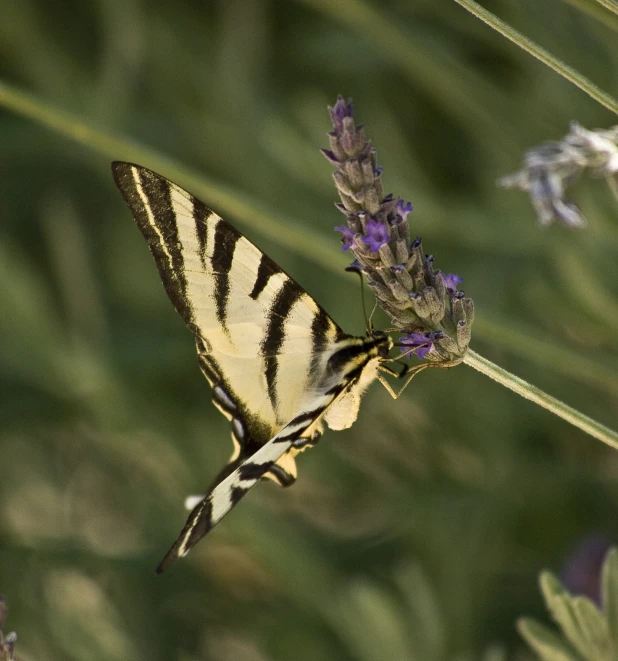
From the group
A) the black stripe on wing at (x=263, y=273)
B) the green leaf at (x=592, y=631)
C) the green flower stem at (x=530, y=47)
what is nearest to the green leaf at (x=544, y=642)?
the green leaf at (x=592, y=631)

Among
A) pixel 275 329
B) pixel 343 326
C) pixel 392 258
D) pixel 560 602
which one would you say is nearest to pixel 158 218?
pixel 275 329

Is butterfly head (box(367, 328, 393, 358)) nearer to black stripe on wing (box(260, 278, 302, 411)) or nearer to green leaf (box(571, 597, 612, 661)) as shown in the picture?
black stripe on wing (box(260, 278, 302, 411))

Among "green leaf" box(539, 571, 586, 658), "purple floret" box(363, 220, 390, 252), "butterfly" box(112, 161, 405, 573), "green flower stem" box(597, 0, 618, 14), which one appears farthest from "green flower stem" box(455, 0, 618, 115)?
"green leaf" box(539, 571, 586, 658)

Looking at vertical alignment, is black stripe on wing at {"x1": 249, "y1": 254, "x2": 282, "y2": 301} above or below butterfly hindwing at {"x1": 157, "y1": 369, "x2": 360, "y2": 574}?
above

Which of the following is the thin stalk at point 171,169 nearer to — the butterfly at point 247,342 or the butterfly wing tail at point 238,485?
the butterfly at point 247,342

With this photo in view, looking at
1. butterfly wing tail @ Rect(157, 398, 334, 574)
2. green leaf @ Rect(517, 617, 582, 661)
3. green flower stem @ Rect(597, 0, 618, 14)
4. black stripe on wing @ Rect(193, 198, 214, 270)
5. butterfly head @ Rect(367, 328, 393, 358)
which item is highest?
green flower stem @ Rect(597, 0, 618, 14)

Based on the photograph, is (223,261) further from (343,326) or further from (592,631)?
(343,326)

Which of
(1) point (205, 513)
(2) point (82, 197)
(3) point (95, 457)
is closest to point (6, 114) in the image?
(2) point (82, 197)

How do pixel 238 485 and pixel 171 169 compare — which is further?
pixel 171 169

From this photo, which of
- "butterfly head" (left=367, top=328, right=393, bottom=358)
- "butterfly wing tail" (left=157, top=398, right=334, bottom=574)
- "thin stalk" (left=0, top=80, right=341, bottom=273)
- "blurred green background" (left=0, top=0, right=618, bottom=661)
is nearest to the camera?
"butterfly wing tail" (left=157, top=398, right=334, bottom=574)
